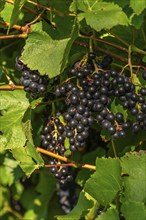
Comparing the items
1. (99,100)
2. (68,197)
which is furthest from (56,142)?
(68,197)

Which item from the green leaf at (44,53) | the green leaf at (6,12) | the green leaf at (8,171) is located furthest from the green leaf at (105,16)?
the green leaf at (8,171)

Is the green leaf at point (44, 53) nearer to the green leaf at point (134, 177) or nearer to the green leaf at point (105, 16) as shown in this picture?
the green leaf at point (105, 16)

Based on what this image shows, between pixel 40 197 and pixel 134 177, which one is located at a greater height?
pixel 134 177

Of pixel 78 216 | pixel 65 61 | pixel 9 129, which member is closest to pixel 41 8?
pixel 65 61

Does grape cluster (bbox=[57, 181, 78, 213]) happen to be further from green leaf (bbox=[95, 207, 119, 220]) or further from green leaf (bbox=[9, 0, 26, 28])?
green leaf (bbox=[9, 0, 26, 28])

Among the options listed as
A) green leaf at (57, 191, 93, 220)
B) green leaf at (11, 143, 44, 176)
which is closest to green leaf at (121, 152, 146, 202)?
green leaf at (57, 191, 93, 220)

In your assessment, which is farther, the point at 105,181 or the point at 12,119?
the point at 12,119

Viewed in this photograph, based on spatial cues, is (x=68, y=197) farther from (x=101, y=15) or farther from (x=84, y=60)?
(x=101, y=15)
